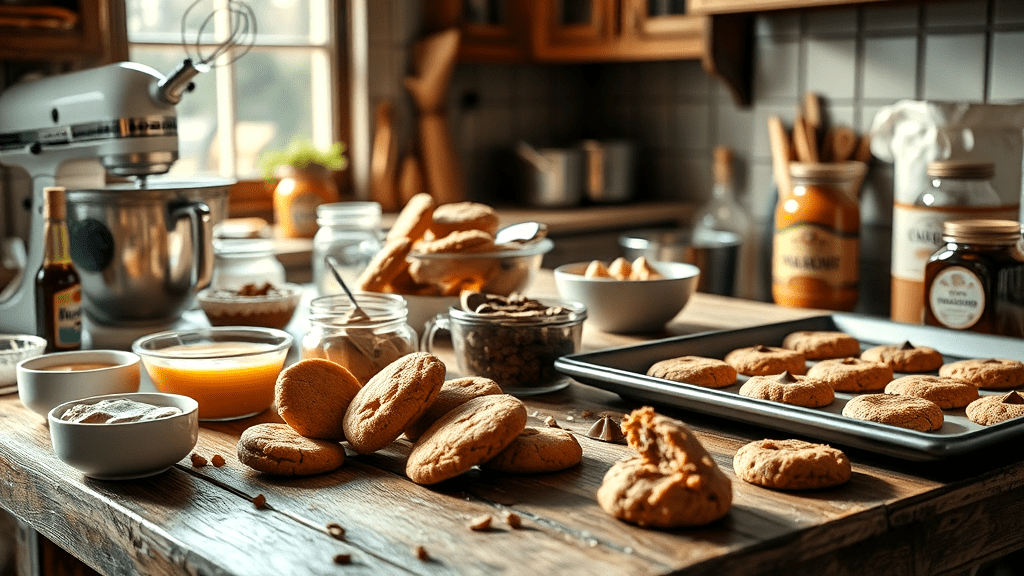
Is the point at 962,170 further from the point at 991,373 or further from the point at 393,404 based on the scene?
the point at 393,404

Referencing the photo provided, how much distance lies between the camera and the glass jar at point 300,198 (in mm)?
2736

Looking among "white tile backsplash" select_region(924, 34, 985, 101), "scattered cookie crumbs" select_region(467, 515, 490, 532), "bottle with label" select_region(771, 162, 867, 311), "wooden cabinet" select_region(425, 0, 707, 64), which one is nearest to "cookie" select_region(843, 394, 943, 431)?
"scattered cookie crumbs" select_region(467, 515, 490, 532)

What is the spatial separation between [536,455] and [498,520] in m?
0.11

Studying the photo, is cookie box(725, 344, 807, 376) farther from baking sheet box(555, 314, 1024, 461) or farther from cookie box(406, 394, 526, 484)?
cookie box(406, 394, 526, 484)

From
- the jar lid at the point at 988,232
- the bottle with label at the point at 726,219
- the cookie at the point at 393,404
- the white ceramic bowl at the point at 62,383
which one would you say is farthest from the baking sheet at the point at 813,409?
the bottle with label at the point at 726,219

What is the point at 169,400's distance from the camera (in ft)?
3.09

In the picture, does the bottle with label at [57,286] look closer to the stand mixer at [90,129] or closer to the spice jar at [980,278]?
the stand mixer at [90,129]

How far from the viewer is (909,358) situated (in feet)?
3.87

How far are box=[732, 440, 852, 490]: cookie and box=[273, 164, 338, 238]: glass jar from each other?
205 cm

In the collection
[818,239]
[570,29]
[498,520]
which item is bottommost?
[498,520]

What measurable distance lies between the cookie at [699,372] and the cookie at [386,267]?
1.36 feet

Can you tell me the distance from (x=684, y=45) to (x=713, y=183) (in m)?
0.50

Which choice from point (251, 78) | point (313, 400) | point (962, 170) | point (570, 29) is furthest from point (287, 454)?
point (570, 29)

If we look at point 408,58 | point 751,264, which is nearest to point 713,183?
point 751,264
